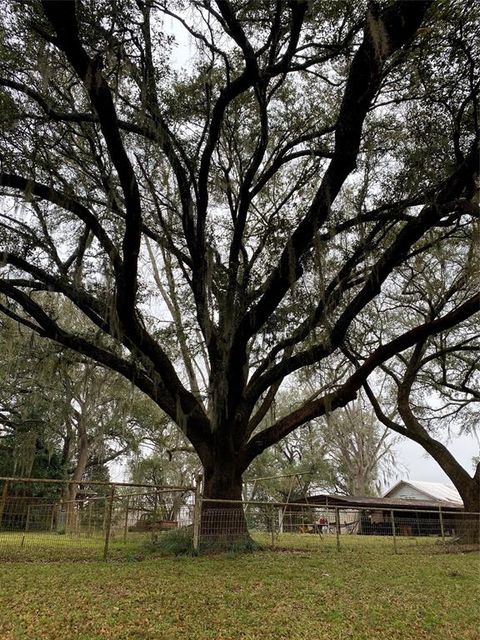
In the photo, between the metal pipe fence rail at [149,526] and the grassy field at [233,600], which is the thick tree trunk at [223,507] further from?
the grassy field at [233,600]

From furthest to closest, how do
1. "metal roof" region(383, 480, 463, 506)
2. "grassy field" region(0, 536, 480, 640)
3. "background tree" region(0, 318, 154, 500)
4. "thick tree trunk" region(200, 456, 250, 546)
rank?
"metal roof" region(383, 480, 463, 506), "background tree" region(0, 318, 154, 500), "thick tree trunk" region(200, 456, 250, 546), "grassy field" region(0, 536, 480, 640)

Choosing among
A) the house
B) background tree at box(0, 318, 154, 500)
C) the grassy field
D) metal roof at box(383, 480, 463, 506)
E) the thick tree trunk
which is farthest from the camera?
metal roof at box(383, 480, 463, 506)

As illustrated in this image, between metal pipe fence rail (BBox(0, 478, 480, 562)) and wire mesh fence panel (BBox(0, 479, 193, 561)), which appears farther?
metal pipe fence rail (BBox(0, 478, 480, 562))

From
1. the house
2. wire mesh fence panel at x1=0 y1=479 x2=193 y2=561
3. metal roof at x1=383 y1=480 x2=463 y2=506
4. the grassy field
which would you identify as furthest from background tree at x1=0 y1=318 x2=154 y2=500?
metal roof at x1=383 y1=480 x2=463 y2=506

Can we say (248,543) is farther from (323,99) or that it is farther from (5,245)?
(323,99)

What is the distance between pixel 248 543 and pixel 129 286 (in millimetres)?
4743

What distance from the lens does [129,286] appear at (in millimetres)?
6238

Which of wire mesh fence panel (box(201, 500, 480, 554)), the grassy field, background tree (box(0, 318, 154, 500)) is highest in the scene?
background tree (box(0, 318, 154, 500))

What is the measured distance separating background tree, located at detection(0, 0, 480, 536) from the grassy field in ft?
8.59

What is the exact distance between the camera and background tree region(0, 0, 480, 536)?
5742mm

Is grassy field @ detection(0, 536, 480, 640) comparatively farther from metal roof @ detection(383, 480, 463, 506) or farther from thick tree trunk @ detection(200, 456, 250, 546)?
metal roof @ detection(383, 480, 463, 506)

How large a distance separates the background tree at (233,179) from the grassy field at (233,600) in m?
2.62

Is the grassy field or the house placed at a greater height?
the house

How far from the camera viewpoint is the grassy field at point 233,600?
347 cm
